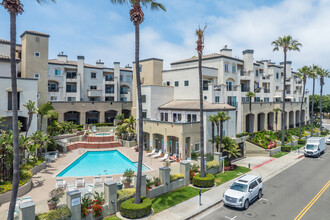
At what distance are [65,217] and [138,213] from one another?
15.1ft

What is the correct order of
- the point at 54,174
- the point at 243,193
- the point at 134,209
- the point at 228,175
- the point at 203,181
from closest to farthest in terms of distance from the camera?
the point at 134,209, the point at 243,193, the point at 203,181, the point at 54,174, the point at 228,175

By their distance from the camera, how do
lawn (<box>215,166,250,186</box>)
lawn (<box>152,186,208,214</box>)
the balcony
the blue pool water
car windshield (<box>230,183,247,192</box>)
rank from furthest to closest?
the balcony, the blue pool water, lawn (<box>215,166,250,186</box>), car windshield (<box>230,183,247,192</box>), lawn (<box>152,186,208,214</box>)

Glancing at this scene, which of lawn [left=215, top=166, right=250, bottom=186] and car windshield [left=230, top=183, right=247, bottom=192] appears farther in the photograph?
lawn [left=215, top=166, right=250, bottom=186]

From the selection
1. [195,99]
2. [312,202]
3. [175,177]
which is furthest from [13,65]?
[195,99]

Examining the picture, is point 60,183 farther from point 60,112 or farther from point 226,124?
point 60,112

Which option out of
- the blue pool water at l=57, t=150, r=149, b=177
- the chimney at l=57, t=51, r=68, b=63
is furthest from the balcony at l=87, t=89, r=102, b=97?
the blue pool water at l=57, t=150, r=149, b=177

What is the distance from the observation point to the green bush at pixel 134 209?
48.6ft

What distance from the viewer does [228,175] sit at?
2445 cm

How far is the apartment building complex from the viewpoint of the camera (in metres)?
31.8

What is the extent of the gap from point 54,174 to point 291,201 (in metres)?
23.8

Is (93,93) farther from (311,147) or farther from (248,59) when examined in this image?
(311,147)

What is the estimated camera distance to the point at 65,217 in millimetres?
12984

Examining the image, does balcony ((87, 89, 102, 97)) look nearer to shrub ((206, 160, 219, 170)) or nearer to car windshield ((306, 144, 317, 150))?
shrub ((206, 160, 219, 170))

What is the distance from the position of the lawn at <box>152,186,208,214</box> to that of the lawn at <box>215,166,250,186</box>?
125 inches
